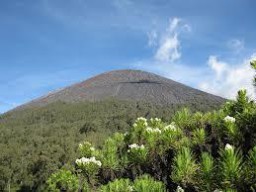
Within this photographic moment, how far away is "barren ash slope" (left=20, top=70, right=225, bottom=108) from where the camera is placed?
138 m

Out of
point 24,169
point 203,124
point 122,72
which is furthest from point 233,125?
point 122,72

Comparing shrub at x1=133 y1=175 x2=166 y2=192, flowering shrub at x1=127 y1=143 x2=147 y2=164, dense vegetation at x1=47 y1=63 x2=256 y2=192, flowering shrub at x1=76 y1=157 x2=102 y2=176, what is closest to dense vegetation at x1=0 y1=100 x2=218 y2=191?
dense vegetation at x1=47 y1=63 x2=256 y2=192

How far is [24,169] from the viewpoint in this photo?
256 ft

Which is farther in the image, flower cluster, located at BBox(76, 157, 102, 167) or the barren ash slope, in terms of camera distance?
the barren ash slope

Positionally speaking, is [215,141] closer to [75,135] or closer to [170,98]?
[75,135]

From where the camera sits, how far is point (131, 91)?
15500 centimetres

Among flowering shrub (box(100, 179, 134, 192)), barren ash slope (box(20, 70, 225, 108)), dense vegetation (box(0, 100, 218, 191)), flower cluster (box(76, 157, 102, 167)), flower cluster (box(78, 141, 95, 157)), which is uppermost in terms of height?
barren ash slope (box(20, 70, 225, 108))

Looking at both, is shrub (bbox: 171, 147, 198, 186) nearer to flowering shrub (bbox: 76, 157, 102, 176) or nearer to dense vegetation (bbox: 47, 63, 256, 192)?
dense vegetation (bbox: 47, 63, 256, 192)

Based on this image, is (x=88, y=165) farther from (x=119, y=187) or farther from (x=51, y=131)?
(x=51, y=131)

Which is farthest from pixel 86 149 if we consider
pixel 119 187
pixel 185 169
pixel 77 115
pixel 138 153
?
pixel 77 115

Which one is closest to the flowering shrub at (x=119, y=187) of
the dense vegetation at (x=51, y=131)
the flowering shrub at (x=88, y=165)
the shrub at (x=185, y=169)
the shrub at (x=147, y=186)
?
the shrub at (x=147, y=186)

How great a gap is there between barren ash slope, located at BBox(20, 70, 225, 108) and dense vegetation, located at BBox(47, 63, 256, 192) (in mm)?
122143

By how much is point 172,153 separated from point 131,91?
150 metres

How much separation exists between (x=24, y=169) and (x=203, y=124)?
7615cm
